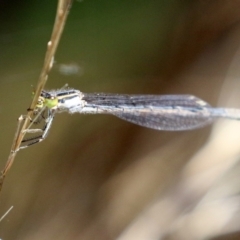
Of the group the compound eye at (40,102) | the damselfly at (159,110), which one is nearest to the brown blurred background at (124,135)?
the damselfly at (159,110)

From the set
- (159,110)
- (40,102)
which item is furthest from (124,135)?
(40,102)

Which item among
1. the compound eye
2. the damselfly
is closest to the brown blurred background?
the damselfly

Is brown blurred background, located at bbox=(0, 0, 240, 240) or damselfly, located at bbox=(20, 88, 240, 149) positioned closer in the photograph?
damselfly, located at bbox=(20, 88, 240, 149)

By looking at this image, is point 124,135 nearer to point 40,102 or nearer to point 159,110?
point 159,110

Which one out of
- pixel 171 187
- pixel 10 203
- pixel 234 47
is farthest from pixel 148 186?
pixel 234 47

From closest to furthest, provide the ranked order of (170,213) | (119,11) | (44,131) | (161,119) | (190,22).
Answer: (44,131) < (161,119) < (170,213) < (119,11) < (190,22)

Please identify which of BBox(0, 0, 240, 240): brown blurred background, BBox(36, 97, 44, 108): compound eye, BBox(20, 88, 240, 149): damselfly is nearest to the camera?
BBox(36, 97, 44, 108): compound eye

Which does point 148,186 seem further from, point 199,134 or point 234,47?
point 234,47

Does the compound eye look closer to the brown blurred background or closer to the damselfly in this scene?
the damselfly
